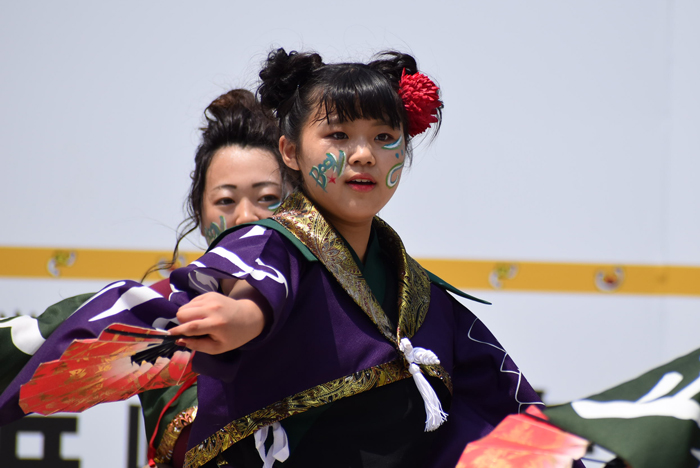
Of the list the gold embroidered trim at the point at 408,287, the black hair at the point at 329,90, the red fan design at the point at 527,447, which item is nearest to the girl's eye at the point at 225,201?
the black hair at the point at 329,90

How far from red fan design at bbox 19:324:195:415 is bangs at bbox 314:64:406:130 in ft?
Answer: 1.36

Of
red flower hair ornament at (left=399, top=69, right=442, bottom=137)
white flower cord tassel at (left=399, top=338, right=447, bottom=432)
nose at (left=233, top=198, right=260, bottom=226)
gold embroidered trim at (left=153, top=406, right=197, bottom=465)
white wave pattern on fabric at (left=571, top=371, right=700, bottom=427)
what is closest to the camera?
white wave pattern on fabric at (left=571, top=371, right=700, bottom=427)

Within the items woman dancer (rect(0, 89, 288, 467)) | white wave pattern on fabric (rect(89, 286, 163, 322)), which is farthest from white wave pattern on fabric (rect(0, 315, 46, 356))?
white wave pattern on fabric (rect(89, 286, 163, 322))

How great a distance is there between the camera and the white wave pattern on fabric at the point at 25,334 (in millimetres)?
1030

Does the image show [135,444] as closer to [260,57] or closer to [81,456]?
[81,456]

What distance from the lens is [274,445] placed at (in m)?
0.84

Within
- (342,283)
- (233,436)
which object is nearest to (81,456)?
(233,436)

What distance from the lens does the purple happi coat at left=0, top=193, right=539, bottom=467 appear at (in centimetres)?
74

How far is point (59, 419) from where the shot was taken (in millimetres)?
1835

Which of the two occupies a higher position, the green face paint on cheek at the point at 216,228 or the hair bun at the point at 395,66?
the hair bun at the point at 395,66

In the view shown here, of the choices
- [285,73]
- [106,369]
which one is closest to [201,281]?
[106,369]

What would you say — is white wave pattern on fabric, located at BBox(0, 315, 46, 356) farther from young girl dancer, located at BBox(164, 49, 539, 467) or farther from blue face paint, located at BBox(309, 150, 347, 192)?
blue face paint, located at BBox(309, 150, 347, 192)

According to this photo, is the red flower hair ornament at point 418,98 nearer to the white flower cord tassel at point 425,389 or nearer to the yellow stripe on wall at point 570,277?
the white flower cord tassel at point 425,389

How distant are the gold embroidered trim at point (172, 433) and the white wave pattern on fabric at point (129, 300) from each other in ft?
1.54
